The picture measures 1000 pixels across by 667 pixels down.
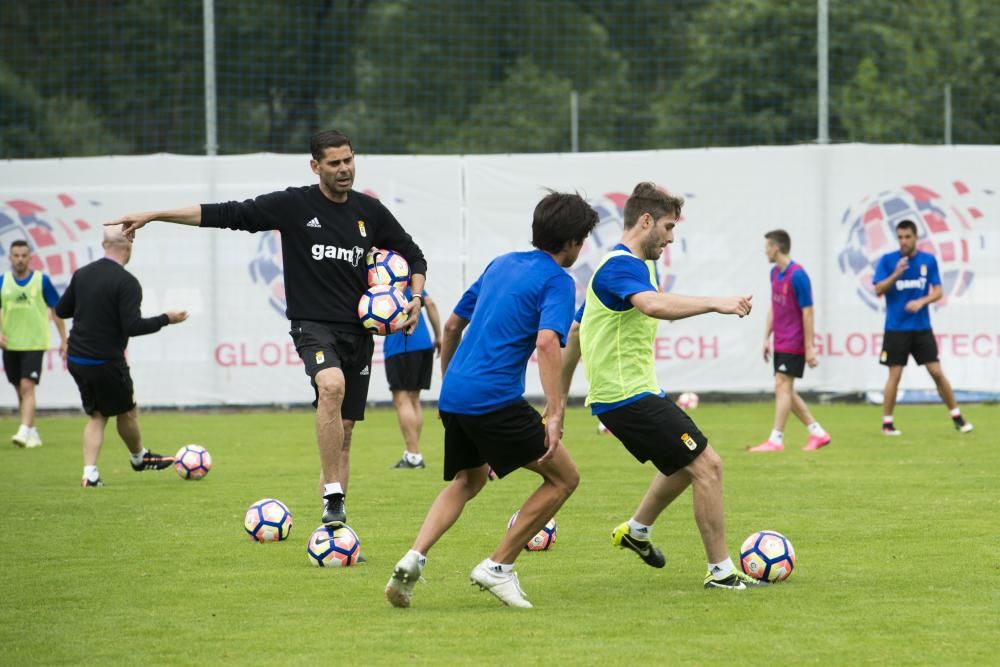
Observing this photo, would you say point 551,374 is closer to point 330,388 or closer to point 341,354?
point 330,388

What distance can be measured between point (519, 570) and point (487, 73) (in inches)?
1006

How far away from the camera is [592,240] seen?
20.2 meters

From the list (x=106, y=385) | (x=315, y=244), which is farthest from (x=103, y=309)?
(x=315, y=244)

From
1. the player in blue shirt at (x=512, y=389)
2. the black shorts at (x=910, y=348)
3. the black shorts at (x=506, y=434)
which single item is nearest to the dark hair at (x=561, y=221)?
the player in blue shirt at (x=512, y=389)

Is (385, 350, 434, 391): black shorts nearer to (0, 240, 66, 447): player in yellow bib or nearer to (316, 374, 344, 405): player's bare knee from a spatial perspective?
(0, 240, 66, 447): player in yellow bib

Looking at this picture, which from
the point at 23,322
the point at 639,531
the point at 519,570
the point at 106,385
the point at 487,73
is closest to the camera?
the point at 639,531

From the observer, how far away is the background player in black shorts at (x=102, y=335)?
11891 mm

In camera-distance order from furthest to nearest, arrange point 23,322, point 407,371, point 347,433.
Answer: point 23,322, point 407,371, point 347,433

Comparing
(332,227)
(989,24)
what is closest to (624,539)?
(332,227)

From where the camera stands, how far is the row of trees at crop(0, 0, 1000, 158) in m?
27.3

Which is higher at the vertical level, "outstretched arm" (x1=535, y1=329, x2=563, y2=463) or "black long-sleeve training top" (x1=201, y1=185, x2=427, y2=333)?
"black long-sleeve training top" (x1=201, y1=185, x2=427, y2=333)

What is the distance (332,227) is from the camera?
28.1 ft

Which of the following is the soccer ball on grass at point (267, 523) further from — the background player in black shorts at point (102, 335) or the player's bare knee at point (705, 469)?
the background player in black shorts at point (102, 335)

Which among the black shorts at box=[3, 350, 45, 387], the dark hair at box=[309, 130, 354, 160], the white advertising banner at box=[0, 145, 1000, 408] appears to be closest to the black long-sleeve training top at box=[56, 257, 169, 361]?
the dark hair at box=[309, 130, 354, 160]
